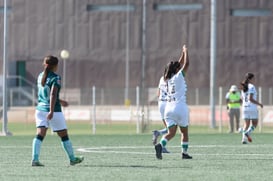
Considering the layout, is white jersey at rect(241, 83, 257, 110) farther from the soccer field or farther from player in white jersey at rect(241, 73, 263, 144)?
the soccer field

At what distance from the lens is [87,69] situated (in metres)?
76.9

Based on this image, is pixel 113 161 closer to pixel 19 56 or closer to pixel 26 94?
pixel 26 94

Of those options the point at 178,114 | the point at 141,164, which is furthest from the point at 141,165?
the point at 178,114

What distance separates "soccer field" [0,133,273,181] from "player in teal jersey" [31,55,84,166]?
39cm

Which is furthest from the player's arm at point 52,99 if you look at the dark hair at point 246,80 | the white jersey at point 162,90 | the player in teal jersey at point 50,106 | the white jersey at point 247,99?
the white jersey at point 247,99

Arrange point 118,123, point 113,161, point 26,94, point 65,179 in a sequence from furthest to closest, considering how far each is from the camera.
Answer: point 26,94 < point 118,123 < point 113,161 < point 65,179

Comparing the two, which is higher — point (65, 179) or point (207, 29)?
point (207, 29)

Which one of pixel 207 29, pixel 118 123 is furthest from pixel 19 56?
A: pixel 118 123

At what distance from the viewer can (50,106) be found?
60.3 ft

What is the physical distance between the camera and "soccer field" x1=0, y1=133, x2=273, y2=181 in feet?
52.9

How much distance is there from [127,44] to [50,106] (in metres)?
56.9

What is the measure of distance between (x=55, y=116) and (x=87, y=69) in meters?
58.3

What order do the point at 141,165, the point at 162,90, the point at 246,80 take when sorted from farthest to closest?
the point at 246,80 → the point at 162,90 → the point at 141,165

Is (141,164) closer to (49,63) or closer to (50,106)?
(50,106)
